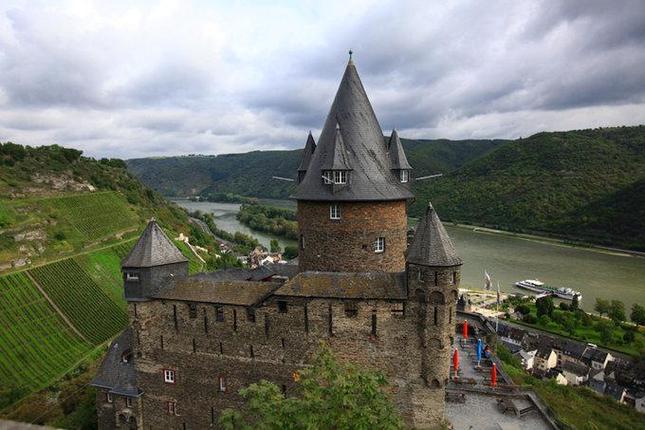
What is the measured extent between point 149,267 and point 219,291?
10.0 feet

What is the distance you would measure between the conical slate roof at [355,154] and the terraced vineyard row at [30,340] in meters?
24.0

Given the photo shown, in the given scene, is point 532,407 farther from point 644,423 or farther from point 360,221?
point 644,423

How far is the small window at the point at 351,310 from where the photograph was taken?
15.8 m

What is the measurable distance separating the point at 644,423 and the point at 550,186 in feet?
293

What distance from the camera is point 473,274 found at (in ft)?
234

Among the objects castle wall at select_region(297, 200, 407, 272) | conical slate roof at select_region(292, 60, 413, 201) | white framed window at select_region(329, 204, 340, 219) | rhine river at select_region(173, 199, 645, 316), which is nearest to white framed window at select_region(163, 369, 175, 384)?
castle wall at select_region(297, 200, 407, 272)

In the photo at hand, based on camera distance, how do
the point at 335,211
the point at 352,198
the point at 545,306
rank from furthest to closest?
the point at 545,306 < the point at 335,211 < the point at 352,198

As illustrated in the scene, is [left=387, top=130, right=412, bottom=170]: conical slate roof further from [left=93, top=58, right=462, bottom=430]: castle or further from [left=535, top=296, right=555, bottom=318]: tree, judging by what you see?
[left=535, top=296, right=555, bottom=318]: tree

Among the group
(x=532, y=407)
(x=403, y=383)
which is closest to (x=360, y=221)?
(x=403, y=383)

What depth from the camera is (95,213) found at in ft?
214

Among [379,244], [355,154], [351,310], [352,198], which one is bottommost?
[351,310]

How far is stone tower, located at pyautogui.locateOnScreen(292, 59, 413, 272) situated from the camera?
54.2 ft

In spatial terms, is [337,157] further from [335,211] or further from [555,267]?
[555,267]

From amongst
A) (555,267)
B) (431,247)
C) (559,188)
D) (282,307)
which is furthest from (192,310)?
(559,188)
